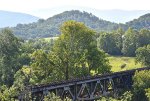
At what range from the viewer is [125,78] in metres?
85.7

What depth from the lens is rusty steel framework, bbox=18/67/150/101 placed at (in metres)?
→ 62.1

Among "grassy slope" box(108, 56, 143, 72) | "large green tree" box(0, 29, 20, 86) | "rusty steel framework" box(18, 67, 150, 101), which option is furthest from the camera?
"grassy slope" box(108, 56, 143, 72)

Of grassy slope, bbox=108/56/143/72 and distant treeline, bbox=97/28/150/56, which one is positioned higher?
distant treeline, bbox=97/28/150/56

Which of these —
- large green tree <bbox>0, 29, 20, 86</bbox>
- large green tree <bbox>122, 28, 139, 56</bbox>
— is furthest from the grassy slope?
large green tree <bbox>0, 29, 20, 86</bbox>

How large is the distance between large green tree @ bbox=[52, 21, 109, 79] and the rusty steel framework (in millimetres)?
5264

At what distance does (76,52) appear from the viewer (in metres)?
85.2

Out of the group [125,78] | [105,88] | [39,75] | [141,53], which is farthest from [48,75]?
[141,53]

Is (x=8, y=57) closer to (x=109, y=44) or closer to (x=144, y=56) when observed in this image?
(x=144, y=56)

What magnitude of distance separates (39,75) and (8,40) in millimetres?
21765

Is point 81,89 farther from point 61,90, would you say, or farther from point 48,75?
point 48,75

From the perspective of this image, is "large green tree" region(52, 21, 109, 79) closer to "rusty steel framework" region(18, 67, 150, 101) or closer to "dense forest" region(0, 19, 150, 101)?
"dense forest" region(0, 19, 150, 101)

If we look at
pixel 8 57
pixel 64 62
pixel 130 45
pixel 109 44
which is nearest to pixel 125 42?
pixel 130 45

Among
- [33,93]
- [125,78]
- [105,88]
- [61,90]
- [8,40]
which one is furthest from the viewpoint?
[8,40]

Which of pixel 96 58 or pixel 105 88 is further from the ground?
pixel 96 58
